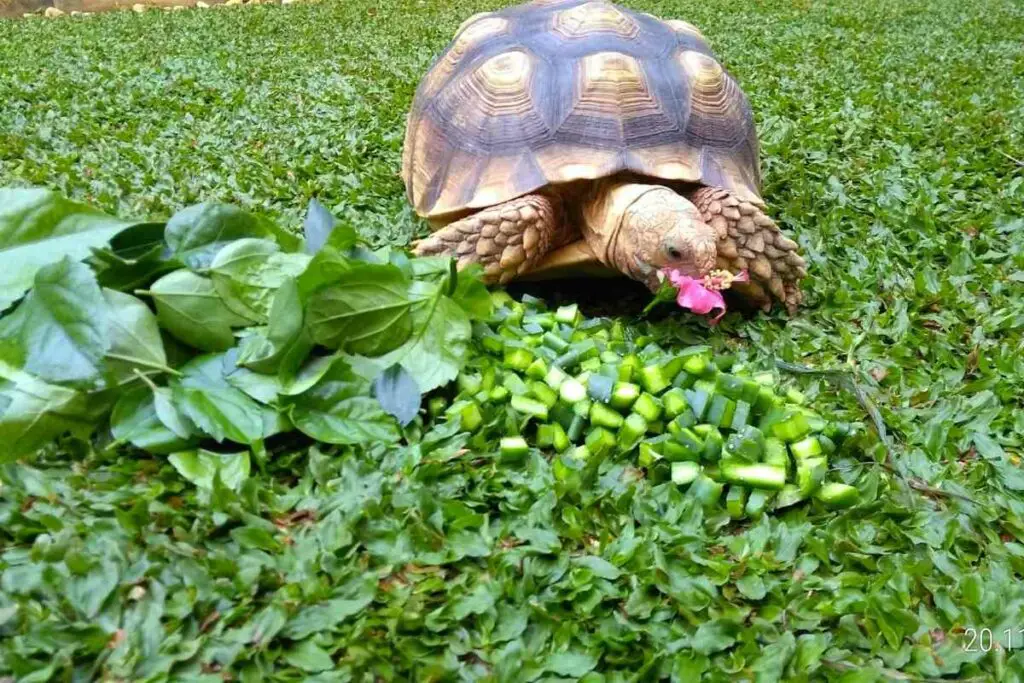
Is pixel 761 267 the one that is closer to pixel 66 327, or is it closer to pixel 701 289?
pixel 701 289

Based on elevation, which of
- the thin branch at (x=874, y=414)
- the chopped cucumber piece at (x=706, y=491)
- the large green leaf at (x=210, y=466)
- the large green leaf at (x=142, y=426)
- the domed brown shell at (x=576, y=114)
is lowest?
the thin branch at (x=874, y=414)

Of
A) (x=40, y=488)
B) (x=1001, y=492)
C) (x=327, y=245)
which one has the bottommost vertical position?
(x=1001, y=492)

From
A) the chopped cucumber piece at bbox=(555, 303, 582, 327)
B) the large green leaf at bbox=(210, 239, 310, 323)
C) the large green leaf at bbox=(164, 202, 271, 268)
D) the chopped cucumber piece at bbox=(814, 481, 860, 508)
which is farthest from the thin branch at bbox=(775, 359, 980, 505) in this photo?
the large green leaf at bbox=(164, 202, 271, 268)

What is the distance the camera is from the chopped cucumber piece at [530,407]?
1.46 metres

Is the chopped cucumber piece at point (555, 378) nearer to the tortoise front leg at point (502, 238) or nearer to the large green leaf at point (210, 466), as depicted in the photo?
the tortoise front leg at point (502, 238)

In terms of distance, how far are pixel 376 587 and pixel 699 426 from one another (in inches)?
25.9

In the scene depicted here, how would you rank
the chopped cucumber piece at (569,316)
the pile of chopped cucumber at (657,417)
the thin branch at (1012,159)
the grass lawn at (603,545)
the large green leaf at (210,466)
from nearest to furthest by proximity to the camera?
the grass lawn at (603,545) → the large green leaf at (210,466) → the pile of chopped cucumber at (657,417) → the chopped cucumber piece at (569,316) → the thin branch at (1012,159)

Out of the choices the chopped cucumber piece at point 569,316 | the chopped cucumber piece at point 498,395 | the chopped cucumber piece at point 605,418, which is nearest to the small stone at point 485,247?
the chopped cucumber piece at point 569,316

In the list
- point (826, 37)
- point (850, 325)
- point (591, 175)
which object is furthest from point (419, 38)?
point (850, 325)

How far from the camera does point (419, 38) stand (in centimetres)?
498

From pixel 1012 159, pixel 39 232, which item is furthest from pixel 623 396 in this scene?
pixel 1012 159

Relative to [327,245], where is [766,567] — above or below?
below

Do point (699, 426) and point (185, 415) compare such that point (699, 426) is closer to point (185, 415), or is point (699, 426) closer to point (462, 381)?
point (462, 381)

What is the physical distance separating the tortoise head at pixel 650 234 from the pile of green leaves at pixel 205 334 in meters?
0.43
